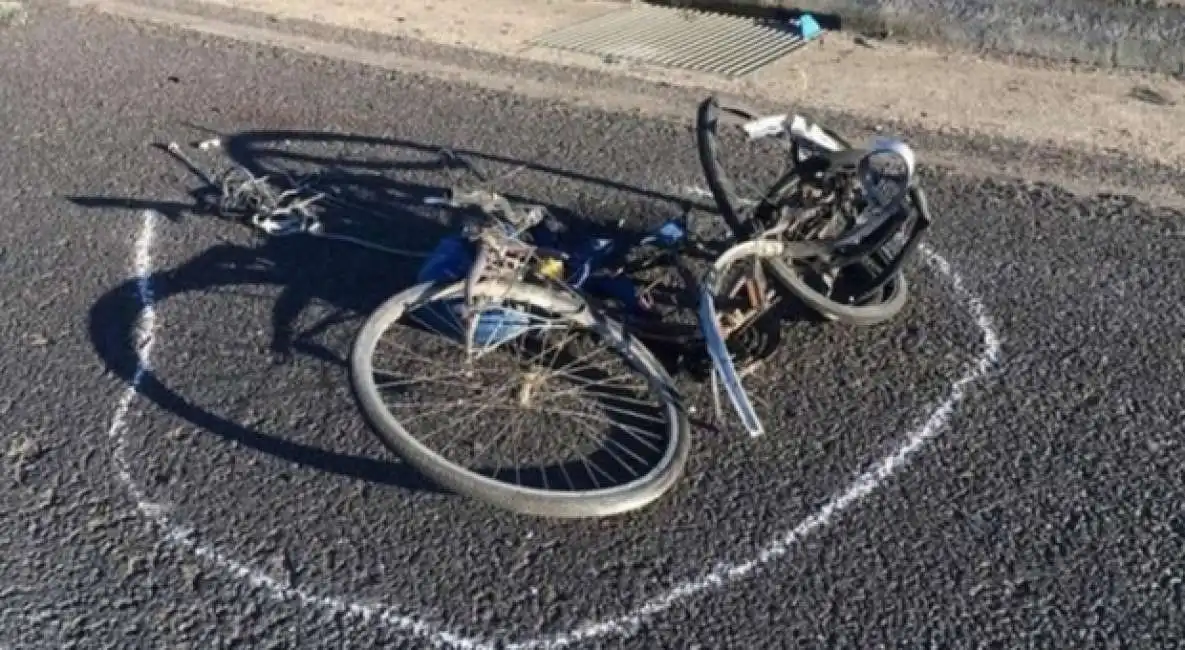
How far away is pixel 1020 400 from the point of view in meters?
4.26

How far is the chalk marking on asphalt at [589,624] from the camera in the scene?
333 cm

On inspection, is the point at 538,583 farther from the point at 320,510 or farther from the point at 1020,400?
the point at 1020,400

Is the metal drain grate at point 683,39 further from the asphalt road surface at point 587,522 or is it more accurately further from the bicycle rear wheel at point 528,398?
the bicycle rear wheel at point 528,398

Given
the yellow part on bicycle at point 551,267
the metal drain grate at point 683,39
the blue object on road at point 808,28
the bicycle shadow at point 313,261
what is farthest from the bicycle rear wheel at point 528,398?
the blue object on road at point 808,28

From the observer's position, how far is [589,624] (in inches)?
132

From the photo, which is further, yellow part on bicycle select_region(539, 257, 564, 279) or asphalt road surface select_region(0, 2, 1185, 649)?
yellow part on bicycle select_region(539, 257, 564, 279)

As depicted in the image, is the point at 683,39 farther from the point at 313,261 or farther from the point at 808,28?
the point at 313,261

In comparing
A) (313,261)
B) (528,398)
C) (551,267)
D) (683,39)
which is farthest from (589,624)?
(683,39)

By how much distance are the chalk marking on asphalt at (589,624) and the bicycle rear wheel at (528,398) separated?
0.33 metres

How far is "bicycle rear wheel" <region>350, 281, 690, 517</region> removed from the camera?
11.8ft

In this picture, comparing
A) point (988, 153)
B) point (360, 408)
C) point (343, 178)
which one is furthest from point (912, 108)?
point (360, 408)

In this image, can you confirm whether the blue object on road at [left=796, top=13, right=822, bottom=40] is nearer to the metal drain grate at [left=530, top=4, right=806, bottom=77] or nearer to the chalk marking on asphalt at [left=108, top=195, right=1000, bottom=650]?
the metal drain grate at [left=530, top=4, right=806, bottom=77]

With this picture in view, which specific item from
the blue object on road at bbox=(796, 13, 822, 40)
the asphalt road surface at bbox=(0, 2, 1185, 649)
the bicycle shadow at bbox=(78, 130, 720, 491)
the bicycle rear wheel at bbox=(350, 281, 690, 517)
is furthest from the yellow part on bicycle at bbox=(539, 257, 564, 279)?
the blue object on road at bbox=(796, 13, 822, 40)

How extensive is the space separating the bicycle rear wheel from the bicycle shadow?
27 centimetres
